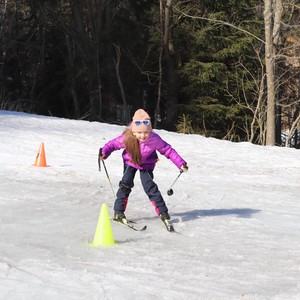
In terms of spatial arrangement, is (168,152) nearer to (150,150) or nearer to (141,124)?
(150,150)

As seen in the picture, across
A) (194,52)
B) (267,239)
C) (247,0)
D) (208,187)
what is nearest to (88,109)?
(194,52)

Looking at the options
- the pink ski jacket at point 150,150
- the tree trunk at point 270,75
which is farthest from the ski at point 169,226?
the tree trunk at point 270,75

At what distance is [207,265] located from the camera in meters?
5.51

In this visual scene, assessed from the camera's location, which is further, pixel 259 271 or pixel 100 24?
pixel 100 24

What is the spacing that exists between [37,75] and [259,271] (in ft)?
108

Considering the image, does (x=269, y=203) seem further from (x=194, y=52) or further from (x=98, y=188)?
(x=194, y=52)

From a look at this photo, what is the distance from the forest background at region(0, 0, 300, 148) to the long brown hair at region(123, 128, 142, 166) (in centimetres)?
1837

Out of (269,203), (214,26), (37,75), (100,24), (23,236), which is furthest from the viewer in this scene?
(37,75)

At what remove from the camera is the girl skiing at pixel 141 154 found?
A: 7035 millimetres

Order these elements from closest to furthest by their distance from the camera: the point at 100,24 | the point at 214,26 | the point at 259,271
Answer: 1. the point at 259,271
2. the point at 214,26
3. the point at 100,24

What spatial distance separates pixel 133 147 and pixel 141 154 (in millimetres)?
152

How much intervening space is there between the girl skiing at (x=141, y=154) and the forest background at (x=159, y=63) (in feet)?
59.7

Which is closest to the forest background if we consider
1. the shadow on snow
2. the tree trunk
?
the tree trunk

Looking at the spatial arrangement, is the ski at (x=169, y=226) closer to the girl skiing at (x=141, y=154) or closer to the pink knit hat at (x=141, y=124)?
A: the girl skiing at (x=141, y=154)
